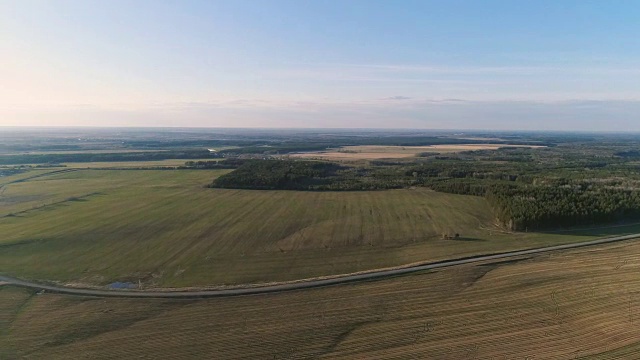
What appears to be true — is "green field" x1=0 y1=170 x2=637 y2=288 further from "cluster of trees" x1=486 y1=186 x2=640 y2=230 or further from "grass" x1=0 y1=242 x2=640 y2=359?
"grass" x1=0 y1=242 x2=640 y2=359

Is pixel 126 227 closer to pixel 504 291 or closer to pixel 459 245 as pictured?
pixel 459 245

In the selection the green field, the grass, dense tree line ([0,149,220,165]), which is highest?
dense tree line ([0,149,220,165])

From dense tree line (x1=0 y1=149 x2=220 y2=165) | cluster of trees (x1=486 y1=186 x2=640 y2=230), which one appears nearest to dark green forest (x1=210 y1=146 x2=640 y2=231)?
cluster of trees (x1=486 y1=186 x2=640 y2=230)

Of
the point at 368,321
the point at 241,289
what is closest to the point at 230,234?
the point at 241,289

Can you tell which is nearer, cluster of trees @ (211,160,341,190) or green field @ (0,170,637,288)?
green field @ (0,170,637,288)

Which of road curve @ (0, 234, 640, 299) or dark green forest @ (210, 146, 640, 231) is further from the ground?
dark green forest @ (210, 146, 640, 231)

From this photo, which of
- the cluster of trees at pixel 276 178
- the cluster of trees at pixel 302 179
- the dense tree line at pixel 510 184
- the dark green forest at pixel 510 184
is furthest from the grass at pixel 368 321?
the cluster of trees at pixel 276 178
